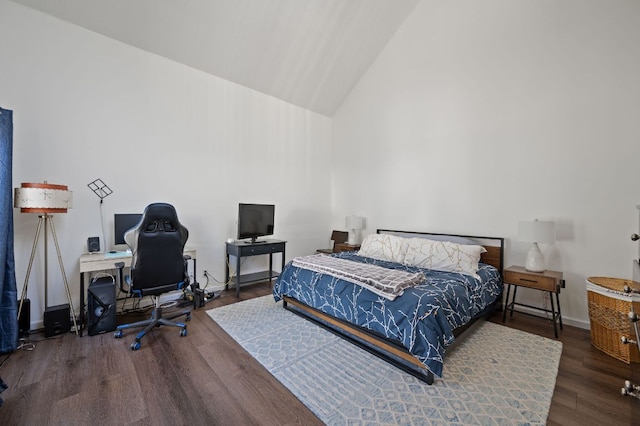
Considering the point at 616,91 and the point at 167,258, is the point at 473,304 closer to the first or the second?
the point at 616,91

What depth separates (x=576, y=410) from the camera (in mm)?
1745

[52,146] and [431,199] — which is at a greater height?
[52,146]

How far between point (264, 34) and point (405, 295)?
155 inches

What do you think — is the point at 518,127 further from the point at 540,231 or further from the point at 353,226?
the point at 353,226

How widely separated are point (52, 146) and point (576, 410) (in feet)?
16.7

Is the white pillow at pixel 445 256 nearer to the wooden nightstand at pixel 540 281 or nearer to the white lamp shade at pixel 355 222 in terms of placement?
the wooden nightstand at pixel 540 281

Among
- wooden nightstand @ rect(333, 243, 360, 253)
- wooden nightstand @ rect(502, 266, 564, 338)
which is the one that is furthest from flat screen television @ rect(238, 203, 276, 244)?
wooden nightstand @ rect(502, 266, 564, 338)

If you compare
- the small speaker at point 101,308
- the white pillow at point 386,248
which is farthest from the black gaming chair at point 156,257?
the white pillow at point 386,248

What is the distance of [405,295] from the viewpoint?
226 cm

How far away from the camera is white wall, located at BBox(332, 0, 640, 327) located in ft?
9.20

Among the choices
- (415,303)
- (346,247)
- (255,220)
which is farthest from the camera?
(346,247)

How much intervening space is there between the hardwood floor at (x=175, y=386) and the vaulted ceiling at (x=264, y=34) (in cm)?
348

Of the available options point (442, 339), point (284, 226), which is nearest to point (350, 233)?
point (284, 226)

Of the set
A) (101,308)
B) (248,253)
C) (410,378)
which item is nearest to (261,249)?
(248,253)
